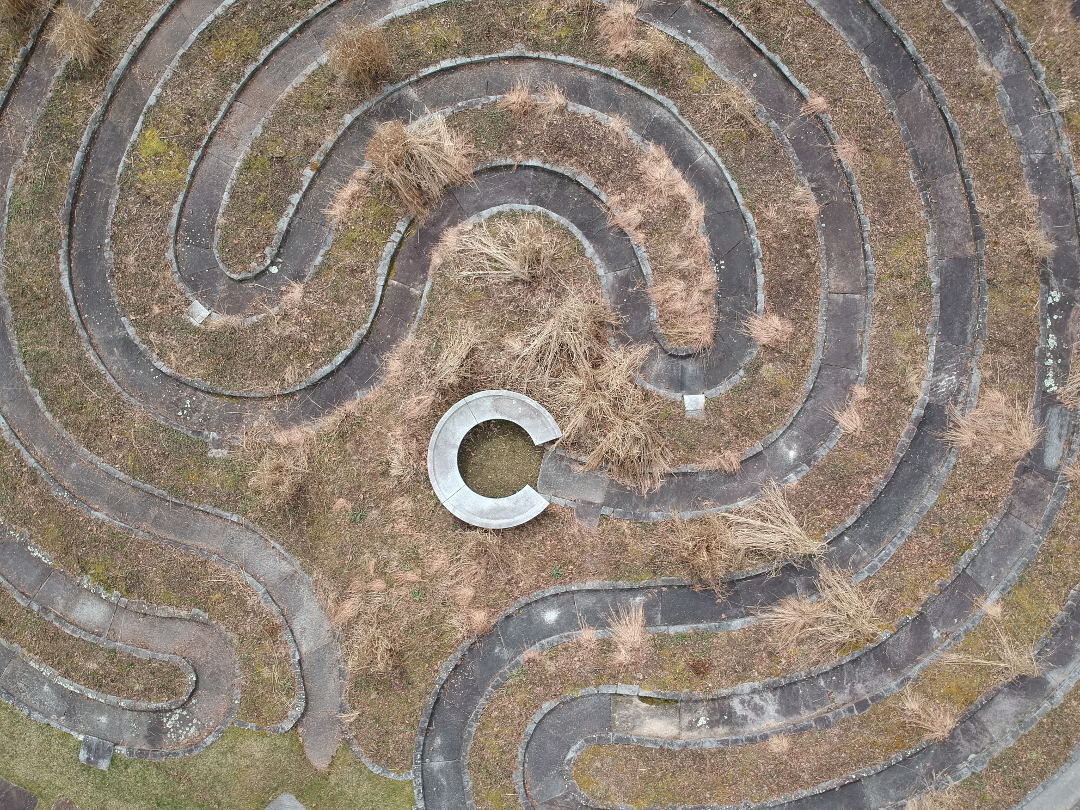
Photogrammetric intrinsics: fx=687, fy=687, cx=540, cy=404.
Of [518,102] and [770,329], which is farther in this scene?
[518,102]

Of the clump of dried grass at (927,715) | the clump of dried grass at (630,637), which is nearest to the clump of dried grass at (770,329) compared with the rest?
the clump of dried grass at (630,637)

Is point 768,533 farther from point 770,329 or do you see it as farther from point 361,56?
point 361,56

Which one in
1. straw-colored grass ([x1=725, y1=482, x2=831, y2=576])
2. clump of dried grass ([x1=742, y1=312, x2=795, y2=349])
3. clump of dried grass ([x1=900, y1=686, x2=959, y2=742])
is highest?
clump of dried grass ([x1=742, y1=312, x2=795, y2=349])

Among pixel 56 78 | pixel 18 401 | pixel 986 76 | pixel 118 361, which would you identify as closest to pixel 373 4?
pixel 56 78

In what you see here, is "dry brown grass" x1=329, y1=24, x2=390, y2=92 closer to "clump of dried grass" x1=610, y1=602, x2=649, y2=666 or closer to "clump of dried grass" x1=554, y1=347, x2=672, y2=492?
"clump of dried grass" x1=554, y1=347, x2=672, y2=492

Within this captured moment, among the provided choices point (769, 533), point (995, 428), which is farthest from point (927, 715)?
point (995, 428)

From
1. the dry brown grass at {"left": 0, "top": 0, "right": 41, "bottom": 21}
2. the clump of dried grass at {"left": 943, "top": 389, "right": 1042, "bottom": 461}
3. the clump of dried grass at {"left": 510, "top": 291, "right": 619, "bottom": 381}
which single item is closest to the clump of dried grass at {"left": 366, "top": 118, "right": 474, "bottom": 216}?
the clump of dried grass at {"left": 510, "top": 291, "right": 619, "bottom": 381}
